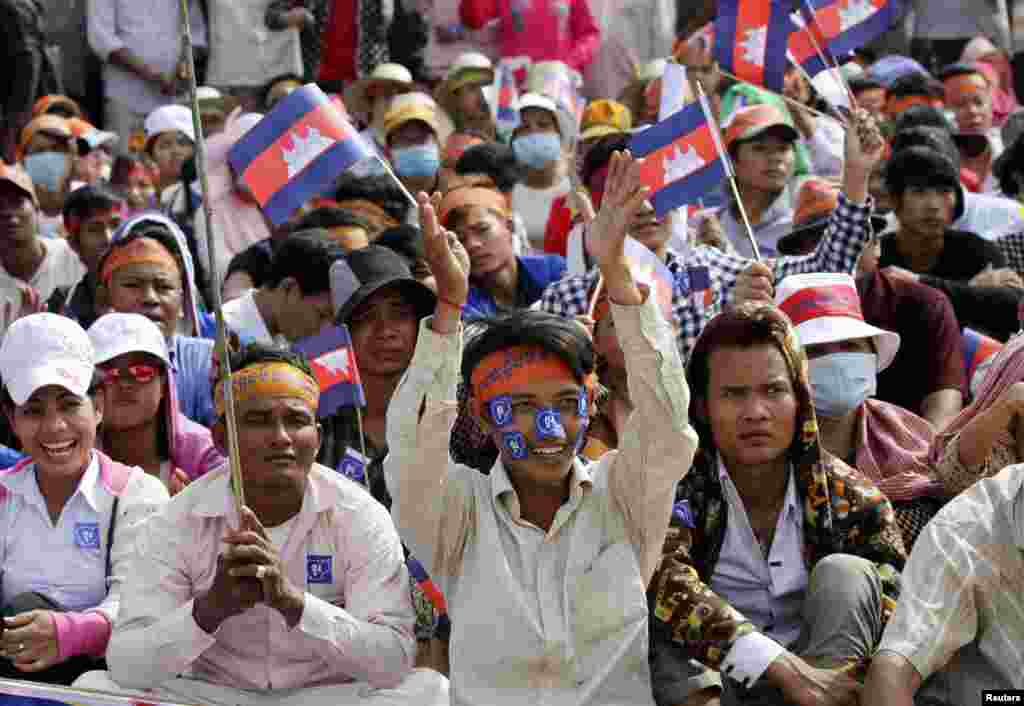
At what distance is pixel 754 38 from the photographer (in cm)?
889

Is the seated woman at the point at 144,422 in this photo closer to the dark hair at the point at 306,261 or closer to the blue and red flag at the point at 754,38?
the dark hair at the point at 306,261

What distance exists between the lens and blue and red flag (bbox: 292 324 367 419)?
7.06m

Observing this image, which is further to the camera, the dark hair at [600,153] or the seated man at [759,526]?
the dark hair at [600,153]

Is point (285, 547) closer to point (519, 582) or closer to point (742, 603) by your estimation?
point (519, 582)

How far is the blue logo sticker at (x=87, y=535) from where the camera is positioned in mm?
6508

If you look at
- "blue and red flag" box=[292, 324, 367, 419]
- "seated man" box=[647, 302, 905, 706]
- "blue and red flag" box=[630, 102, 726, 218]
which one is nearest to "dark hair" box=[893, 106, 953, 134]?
"blue and red flag" box=[630, 102, 726, 218]

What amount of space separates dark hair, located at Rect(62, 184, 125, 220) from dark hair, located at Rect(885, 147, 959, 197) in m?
3.96

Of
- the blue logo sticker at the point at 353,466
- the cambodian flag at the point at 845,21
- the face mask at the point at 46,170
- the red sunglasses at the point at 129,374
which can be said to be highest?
the cambodian flag at the point at 845,21

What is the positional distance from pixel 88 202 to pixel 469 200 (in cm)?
263

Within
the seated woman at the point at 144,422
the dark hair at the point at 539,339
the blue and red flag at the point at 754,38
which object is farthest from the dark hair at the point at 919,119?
the dark hair at the point at 539,339

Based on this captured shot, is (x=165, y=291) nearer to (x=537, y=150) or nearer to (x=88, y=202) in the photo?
(x=88, y=202)

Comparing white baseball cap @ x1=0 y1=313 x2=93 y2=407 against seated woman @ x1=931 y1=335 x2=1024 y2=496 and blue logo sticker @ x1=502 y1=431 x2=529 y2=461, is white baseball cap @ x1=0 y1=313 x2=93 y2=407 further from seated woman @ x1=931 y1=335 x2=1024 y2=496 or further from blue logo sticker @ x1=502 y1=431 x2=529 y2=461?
seated woman @ x1=931 y1=335 x2=1024 y2=496

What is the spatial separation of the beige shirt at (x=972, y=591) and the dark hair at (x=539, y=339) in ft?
3.42

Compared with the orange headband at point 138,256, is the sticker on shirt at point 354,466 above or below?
below
